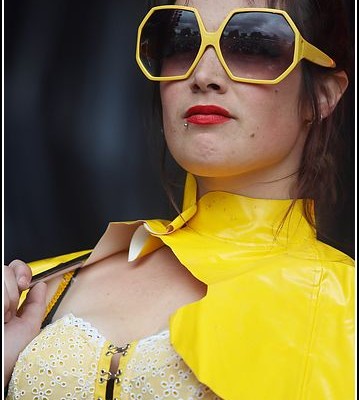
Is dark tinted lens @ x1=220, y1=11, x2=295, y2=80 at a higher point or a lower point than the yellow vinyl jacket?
higher

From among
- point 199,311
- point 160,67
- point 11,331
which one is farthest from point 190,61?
point 11,331

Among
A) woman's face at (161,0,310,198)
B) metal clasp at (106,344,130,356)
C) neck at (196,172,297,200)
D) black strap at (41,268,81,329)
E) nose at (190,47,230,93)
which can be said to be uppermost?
nose at (190,47,230,93)

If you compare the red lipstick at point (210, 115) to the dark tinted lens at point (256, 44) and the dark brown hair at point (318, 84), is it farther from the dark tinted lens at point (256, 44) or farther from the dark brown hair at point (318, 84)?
the dark brown hair at point (318, 84)

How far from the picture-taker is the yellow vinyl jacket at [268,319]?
1.47 meters

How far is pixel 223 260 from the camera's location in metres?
1.68

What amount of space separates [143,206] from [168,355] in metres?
1.36

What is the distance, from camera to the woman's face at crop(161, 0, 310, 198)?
168cm

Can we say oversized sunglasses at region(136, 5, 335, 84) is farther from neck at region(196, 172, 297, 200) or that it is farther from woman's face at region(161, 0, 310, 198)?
neck at region(196, 172, 297, 200)

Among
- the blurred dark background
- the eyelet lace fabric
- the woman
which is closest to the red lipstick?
the woman

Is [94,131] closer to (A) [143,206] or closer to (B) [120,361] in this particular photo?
(A) [143,206]

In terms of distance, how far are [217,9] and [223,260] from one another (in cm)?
50

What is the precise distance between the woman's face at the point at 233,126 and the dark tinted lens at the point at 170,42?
30 millimetres

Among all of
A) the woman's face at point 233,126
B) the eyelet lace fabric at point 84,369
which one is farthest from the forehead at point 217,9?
the eyelet lace fabric at point 84,369

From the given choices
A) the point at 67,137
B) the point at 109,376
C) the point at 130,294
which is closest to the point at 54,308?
the point at 130,294
